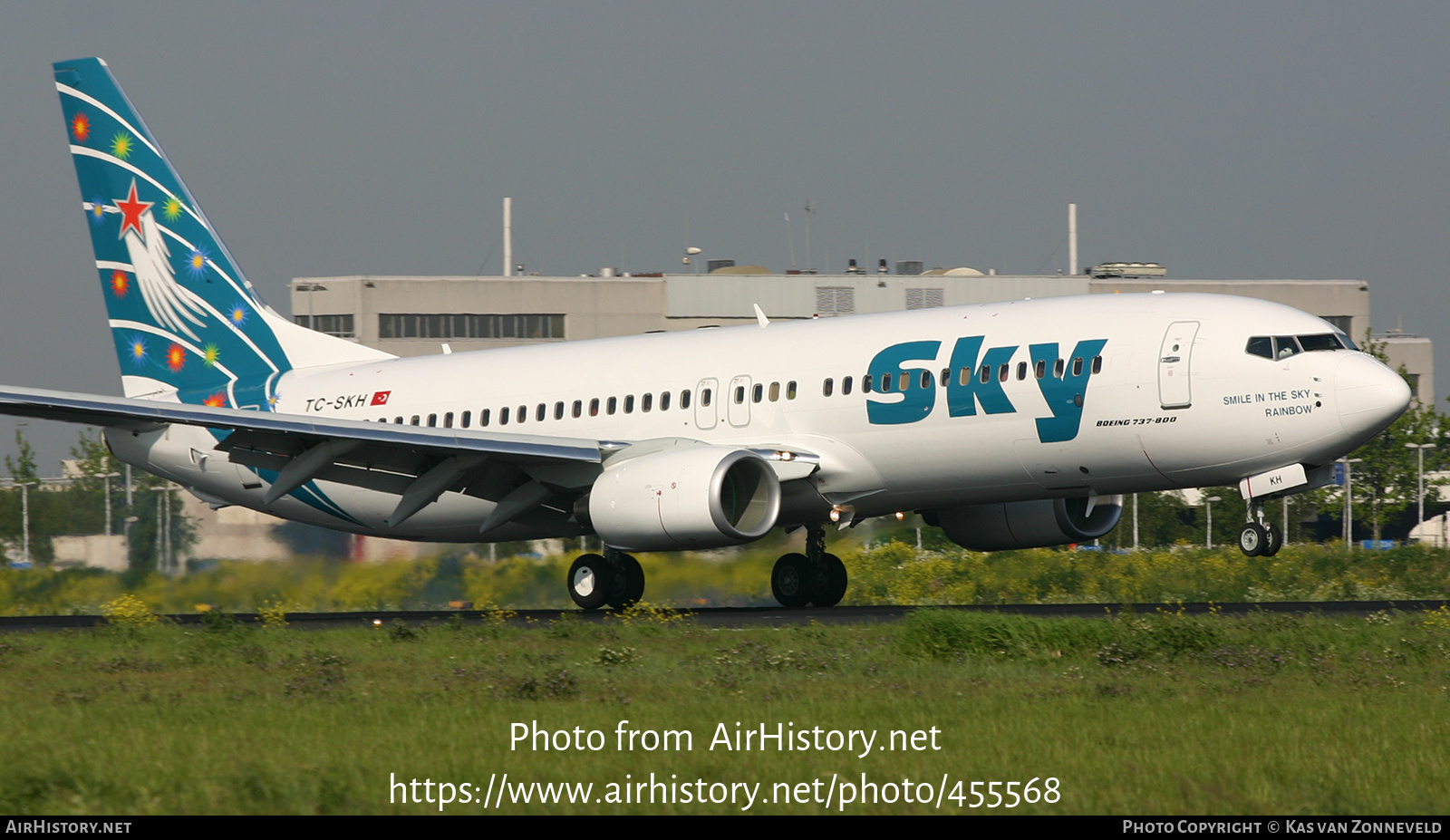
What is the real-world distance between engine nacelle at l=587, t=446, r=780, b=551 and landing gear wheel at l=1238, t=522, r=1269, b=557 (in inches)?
248

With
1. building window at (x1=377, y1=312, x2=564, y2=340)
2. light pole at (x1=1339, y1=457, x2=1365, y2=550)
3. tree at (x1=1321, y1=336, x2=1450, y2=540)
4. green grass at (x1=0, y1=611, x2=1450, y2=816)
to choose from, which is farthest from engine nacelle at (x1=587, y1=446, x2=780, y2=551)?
building window at (x1=377, y1=312, x2=564, y2=340)

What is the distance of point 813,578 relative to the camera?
86.5 feet

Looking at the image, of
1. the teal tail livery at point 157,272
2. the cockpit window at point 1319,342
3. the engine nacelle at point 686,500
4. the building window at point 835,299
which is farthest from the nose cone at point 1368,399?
the building window at point 835,299

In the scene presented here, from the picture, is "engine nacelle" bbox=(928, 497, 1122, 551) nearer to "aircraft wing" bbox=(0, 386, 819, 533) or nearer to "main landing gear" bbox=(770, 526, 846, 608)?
"main landing gear" bbox=(770, 526, 846, 608)

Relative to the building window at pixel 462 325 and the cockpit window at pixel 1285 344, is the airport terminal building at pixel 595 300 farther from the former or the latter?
the cockpit window at pixel 1285 344

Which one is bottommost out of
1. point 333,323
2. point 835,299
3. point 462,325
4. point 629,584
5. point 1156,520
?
point 1156,520

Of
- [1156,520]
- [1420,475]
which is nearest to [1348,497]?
[1420,475]

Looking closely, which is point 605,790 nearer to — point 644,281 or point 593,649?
point 593,649

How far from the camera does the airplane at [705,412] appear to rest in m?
21.1

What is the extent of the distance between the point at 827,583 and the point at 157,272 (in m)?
13.5

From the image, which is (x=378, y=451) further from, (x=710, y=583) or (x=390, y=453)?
(x=710, y=583)

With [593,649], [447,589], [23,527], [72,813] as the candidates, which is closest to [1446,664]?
[593,649]

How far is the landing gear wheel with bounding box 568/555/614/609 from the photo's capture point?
24750 mm
